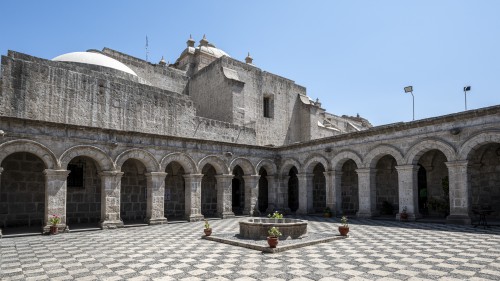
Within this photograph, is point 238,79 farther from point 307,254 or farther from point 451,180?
point 307,254

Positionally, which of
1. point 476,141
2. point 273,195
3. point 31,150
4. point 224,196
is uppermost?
point 476,141

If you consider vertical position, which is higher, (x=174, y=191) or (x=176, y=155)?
(x=176, y=155)

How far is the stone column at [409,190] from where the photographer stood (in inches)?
553

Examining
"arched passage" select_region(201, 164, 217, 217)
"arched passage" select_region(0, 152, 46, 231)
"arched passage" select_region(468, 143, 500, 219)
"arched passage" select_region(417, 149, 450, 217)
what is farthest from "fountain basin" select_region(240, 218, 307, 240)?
"arched passage" select_region(201, 164, 217, 217)

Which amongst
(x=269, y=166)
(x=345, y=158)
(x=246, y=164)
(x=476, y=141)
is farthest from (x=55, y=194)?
(x=476, y=141)

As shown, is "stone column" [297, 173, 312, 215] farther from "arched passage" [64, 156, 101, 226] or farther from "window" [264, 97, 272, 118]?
"arched passage" [64, 156, 101, 226]

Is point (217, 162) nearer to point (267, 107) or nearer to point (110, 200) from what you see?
point (110, 200)

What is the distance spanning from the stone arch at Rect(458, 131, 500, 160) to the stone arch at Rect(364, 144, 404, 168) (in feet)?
7.77

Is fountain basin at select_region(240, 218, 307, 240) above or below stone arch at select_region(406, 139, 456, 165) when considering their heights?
below

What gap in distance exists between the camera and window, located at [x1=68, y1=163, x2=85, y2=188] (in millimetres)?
14656

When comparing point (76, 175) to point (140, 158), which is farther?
point (76, 175)

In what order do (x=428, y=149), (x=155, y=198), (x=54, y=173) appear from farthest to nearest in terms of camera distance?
(x=155, y=198) < (x=428, y=149) < (x=54, y=173)

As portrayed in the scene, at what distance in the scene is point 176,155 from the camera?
1561 cm

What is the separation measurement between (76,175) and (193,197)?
17.2ft
